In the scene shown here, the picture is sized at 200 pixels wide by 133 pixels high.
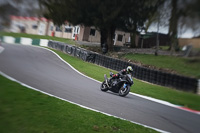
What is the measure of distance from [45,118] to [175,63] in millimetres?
4259

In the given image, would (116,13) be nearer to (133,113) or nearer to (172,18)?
(172,18)

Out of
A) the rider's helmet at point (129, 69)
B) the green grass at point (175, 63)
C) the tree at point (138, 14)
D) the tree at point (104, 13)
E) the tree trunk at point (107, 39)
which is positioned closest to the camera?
the green grass at point (175, 63)

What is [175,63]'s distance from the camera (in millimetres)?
1246

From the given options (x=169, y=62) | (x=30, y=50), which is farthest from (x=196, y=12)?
(x=30, y=50)

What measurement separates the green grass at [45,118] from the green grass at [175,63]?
39.8 inches

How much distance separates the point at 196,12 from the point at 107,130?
5282mm

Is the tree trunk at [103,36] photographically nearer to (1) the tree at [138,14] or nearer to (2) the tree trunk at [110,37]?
(2) the tree trunk at [110,37]

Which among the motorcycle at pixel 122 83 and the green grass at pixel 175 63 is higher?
the green grass at pixel 175 63

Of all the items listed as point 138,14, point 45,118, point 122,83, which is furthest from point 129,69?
point 122,83

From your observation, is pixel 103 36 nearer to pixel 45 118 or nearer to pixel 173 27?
pixel 173 27

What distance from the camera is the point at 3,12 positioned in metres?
1.43

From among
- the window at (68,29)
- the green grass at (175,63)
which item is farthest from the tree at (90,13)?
the green grass at (175,63)

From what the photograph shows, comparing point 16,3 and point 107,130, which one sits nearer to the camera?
point 16,3

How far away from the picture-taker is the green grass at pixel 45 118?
5.44 feet
